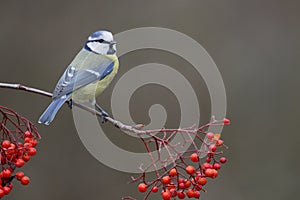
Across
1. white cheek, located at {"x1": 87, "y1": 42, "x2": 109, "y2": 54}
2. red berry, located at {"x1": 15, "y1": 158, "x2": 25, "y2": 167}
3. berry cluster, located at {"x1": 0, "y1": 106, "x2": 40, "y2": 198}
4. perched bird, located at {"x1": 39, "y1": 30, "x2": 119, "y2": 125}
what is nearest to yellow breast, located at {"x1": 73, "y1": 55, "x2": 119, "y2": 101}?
perched bird, located at {"x1": 39, "y1": 30, "x2": 119, "y2": 125}

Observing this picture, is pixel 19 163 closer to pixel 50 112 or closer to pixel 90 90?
pixel 50 112

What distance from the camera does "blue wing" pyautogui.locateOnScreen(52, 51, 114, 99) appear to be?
2178 mm

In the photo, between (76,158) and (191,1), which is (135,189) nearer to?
(76,158)

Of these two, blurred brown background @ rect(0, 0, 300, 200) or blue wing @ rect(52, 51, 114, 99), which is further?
blurred brown background @ rect(0, 0, 300, 200)

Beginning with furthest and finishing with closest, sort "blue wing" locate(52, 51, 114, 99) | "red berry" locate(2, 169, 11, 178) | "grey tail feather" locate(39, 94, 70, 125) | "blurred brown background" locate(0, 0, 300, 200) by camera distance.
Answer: "blurred brown background" locate(0, 0, 300, 200), "blue wing" locate(52, 51, 114, 99), "grey tail feather" locate(39, 94, 70, 125), "red berry" locate(2, 169, 11, 178)

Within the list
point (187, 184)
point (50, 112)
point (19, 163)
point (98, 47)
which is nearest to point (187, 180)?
point (187, 184)

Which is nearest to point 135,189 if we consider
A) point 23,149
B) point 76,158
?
point 76,158

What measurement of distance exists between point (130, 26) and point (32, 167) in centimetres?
134

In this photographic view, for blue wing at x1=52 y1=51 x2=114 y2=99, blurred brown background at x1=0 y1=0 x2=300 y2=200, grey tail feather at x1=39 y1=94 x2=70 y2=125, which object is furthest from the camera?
blurred brown background at x1=0 y1=0 x2=300 y2=200

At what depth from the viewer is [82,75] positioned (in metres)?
2.28

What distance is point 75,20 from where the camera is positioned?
14.2 feet

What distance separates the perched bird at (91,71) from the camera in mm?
2203

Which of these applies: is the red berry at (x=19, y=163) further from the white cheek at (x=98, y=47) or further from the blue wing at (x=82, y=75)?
the white cheek at (x=98, y=47)

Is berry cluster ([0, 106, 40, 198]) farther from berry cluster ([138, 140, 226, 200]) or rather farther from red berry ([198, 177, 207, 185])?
red berry ([198, 177, 207, 185])
